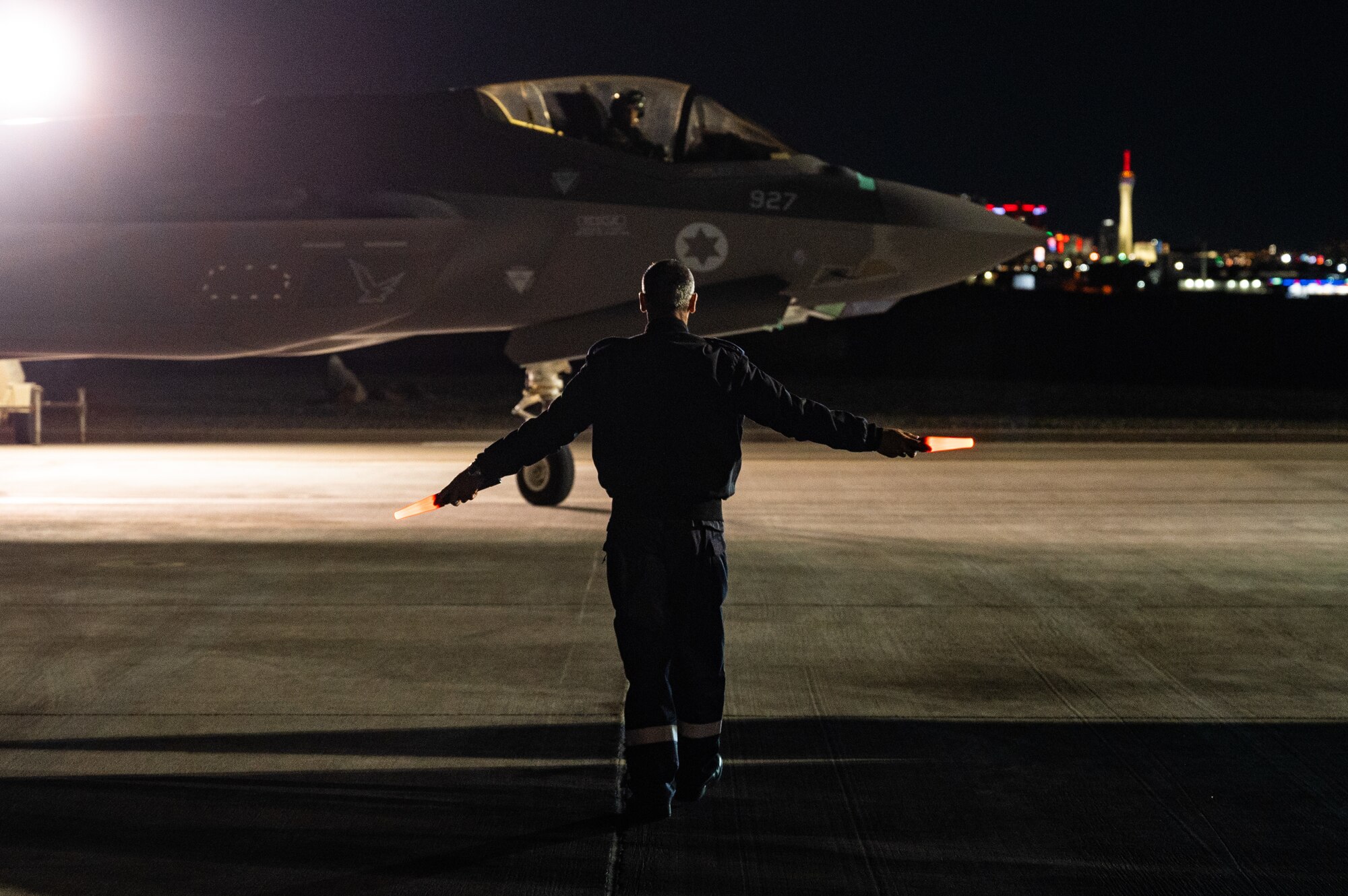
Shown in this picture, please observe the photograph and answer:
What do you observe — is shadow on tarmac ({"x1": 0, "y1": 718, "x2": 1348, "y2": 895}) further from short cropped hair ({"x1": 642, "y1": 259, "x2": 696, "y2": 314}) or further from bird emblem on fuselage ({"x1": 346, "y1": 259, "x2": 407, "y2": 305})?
bird emblem on fuselage ({"x1": 346, "y1": 259, "x2": 407, "y2": 305})

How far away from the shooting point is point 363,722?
5.25m

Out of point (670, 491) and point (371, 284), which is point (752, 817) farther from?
point (371, 284)

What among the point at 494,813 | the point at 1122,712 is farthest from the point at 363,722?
the point at 1122,712

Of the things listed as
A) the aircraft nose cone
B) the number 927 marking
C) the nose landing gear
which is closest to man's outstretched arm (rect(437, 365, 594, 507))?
the nose landing gear

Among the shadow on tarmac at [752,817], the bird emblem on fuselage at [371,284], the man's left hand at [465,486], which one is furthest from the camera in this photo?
the bird emblem on fuselage at [371,284]

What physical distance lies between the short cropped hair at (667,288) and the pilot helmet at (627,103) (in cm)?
735

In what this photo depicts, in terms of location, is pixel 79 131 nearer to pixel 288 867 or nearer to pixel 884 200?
pixel 884 200

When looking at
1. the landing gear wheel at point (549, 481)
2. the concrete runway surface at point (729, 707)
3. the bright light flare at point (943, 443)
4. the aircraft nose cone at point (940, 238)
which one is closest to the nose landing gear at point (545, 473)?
the landing gear wheel at point (549, 481)

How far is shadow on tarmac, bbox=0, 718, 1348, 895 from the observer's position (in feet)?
12.3

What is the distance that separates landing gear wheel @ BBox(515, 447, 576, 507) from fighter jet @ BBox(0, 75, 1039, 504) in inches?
0.7

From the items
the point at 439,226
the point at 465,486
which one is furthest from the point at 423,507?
the point at 439,226

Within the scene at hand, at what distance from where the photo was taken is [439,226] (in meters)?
11.2

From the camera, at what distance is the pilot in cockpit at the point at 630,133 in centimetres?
1147

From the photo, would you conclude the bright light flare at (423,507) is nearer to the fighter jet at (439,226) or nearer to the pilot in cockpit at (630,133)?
the fighter jet at (439,226)
